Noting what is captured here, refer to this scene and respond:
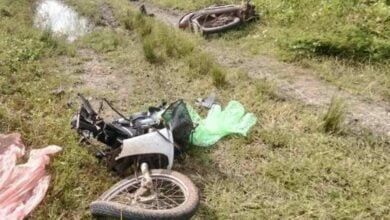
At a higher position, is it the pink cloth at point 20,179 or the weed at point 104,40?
the weed at point 104,40

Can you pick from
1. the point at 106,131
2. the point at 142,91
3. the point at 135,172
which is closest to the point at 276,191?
the point at 135,172

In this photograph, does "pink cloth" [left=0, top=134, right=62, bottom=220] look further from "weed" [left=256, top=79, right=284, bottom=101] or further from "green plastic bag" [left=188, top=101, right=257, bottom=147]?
"weed" [left=256, top=79, right=284, bottom=101]

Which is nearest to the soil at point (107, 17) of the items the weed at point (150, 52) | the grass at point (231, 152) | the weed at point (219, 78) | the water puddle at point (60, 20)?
the water puddle at point (60, 20)

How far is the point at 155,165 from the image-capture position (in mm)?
3596

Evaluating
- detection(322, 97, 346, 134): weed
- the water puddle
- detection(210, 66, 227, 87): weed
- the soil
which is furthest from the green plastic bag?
the soil

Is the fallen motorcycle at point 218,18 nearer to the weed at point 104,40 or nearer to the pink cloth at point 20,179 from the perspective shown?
the weed at point 104,40

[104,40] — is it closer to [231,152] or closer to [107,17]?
[107,17]

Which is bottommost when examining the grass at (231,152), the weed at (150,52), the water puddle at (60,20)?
the grass at (231,152)

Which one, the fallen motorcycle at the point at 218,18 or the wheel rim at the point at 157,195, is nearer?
the wheel rim at the point at 157,195

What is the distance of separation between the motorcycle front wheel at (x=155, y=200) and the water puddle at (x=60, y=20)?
4.08 m

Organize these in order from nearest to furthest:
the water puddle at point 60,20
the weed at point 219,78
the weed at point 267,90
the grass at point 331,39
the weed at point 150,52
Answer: the weed at point 267,90, the weed at point 219,78, the grass at point 331,39, the weed at point 150,52, the water puddle at point 60,20

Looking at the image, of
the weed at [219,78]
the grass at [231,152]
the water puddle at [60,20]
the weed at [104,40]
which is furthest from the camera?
the water puddle at [60,20]

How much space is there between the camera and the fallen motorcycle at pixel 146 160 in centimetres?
307

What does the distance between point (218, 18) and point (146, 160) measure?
14.2ft
